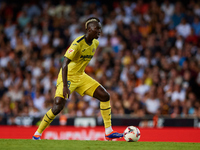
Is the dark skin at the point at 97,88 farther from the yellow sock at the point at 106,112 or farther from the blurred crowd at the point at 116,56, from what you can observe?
the blurred crowd at the point at 116,56

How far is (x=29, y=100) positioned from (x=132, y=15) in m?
4.97

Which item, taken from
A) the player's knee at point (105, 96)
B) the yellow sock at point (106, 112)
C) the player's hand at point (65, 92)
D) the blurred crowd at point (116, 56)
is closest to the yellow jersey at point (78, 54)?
the player's hand at point (65, 92)

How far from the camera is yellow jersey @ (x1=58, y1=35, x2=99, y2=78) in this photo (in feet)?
22.3

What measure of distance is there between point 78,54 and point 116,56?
623cm

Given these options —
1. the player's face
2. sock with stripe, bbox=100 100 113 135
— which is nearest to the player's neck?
the player's face

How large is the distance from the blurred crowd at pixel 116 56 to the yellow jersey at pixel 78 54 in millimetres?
4219

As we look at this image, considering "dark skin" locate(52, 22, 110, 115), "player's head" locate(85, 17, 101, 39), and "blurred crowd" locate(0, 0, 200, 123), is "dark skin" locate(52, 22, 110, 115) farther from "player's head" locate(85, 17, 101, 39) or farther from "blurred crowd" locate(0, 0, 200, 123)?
"blurred crowd" locate(0, 0, 200, 123)

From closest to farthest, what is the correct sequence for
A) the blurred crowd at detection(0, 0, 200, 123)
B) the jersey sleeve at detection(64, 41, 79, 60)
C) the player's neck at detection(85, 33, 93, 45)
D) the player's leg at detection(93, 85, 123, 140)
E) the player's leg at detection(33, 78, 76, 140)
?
the jersey sleeve at detection(64, 41, 79, 60)
the player's leg at detection(33, 78, 76, 140)
the player's neck at detection(85, 33, 93, 45)
the player's leg at detection(93, 85, 123, 140)
the blurred crowd at detection(0, 0, 200, 123)

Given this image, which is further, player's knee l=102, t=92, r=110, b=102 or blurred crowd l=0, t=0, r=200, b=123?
blurred crowd l=0, t=0, r=200, b=123

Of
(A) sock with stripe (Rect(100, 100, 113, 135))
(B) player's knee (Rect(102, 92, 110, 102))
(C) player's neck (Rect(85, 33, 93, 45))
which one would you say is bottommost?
(A) sock with stripe (Rect(100, 100, 113, 135))

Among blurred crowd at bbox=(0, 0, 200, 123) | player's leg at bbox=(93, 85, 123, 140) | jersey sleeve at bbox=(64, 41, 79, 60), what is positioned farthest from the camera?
blurred crowd at bbox=(0, 0, 200, 123)

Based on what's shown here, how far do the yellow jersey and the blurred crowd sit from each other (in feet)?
13.8

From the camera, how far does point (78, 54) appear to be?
7.01 metres

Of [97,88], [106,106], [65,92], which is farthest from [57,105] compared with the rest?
[106,106]
